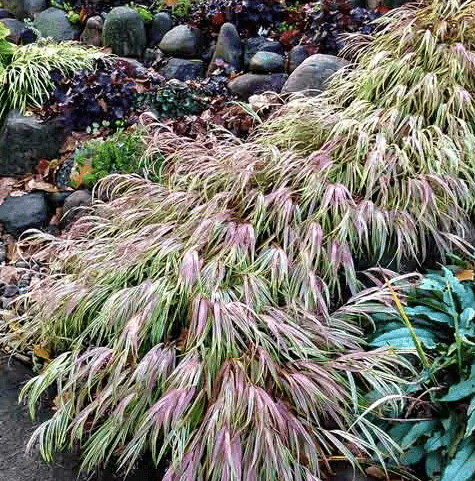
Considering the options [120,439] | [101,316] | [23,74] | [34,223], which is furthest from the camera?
[23,74]

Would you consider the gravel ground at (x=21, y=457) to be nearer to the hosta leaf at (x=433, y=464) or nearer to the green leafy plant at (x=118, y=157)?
the hosta leaf at (x=433, y=464)

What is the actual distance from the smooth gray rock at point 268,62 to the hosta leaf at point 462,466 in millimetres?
3148

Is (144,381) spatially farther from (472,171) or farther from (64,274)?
(472,171)

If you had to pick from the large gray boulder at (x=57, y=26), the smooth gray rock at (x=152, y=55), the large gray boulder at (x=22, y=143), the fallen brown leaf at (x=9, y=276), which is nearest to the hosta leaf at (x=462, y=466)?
the fallen brown leaf at (x=9, y=276)

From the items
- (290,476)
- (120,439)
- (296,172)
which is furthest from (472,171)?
(120,439)

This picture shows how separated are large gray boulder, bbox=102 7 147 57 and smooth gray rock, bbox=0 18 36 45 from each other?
2.73ft

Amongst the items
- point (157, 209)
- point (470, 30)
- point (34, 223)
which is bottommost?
point (34, 223)

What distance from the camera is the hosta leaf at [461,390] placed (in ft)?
6.85

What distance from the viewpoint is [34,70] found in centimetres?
459

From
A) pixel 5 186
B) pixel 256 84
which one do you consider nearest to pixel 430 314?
pixel 256 84

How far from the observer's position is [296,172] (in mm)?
2893

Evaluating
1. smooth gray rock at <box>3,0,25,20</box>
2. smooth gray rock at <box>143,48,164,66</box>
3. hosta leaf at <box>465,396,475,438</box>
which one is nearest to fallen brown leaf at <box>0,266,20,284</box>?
smooth gray rock at <box>143,48,164,66</box>

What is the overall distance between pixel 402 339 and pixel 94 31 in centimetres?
420

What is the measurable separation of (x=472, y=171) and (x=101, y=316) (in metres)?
1.71
